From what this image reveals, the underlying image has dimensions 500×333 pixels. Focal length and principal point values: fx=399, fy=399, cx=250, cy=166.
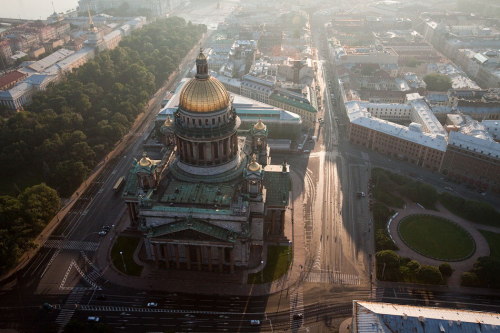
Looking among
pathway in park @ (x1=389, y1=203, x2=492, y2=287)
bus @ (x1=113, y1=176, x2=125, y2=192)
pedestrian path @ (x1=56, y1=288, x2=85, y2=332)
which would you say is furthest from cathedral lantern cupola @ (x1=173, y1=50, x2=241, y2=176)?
pathway in park @ (x1=389, y1=203, x2=492, y2=287)

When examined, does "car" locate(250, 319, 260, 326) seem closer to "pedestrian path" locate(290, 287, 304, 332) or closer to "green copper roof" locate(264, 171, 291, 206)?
"pedestrian path" locate(290, 287, 304, 332)

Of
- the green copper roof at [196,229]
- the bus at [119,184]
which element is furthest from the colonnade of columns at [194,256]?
the bus at [119,184]

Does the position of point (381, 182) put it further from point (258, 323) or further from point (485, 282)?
point (258, 323)

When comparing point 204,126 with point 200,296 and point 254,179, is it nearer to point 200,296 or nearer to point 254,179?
point 254,179

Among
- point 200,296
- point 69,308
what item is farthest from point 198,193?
point 69,308

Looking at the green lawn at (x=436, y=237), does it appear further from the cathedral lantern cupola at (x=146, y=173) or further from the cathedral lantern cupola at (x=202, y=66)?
the cathedral lantern cupola at (x=146, y=173)

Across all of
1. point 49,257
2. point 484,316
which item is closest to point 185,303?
point 49,257
